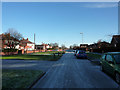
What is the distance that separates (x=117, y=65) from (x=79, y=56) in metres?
13.4

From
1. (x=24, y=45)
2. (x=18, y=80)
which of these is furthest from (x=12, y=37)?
(x=18, y=80)

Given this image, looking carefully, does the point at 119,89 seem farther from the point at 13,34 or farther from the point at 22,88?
the point at 13,34

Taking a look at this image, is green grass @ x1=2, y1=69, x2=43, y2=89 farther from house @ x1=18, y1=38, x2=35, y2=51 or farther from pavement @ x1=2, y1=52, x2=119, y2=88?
house @ x1=18, y1=38, x2=35, y2=51

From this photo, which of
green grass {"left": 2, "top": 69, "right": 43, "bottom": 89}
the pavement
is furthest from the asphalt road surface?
green grass {"left": 2, "top": 69, "right": 43, "bottom": 89}

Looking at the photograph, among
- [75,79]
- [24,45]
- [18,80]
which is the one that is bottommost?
[75,79]

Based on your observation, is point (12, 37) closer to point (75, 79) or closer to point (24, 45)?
point (24, 45)

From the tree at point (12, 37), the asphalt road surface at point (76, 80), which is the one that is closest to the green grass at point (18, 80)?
the asphalt road surface at point (76, 80)

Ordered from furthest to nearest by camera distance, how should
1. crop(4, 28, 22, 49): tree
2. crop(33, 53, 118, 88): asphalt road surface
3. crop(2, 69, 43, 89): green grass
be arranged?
crop(4, 28, 22, 49): tree, crop(33, 53, 118, 88): asphalt road surface, crop(2, 69, 43, 89): green grass

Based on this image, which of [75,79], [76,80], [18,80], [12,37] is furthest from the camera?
[12,37]

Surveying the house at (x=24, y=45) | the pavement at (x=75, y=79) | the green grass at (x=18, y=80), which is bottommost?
the pavement at (x=75, y=79)

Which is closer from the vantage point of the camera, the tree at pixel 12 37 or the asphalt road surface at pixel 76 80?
the asphalt road surface at pixel 76 80

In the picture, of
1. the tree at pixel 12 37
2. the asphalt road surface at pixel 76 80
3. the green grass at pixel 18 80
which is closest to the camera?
the green grass at pixel 18 80

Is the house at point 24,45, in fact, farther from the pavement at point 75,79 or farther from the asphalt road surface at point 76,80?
the asphalt road surface at point 76,80

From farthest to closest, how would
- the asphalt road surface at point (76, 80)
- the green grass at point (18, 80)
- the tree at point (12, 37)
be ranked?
the tree at point (12, 37) → the asphalt road surface at point (76, 80) → the green grass at point (18, 80)
